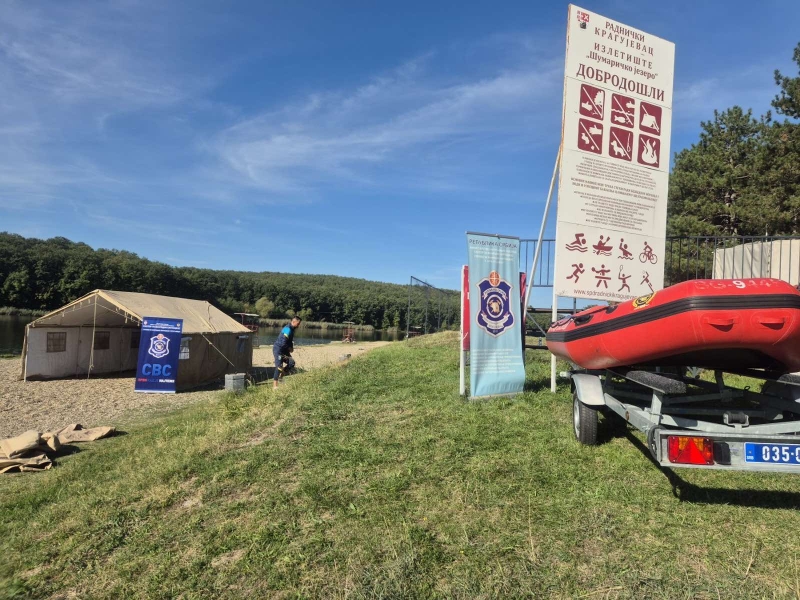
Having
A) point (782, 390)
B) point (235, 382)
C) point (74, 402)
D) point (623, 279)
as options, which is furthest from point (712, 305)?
point (74, 402)

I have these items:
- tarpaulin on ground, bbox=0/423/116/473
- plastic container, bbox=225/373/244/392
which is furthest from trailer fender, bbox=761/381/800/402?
plastic container, bbox=225/373/244/392

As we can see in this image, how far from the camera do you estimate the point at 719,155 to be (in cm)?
2172

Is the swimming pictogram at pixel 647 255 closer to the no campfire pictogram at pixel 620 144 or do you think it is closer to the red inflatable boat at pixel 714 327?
the no campfire pictogram at pixel 620 144

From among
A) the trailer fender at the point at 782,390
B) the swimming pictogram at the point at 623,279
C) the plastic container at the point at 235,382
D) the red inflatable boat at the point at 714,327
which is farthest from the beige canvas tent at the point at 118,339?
the trailer fender at the point at 782,390

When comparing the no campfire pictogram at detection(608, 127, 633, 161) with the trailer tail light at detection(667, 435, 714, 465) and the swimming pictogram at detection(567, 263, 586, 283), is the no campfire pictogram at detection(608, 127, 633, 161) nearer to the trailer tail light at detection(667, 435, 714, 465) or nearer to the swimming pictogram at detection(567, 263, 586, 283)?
the swimming pictogram at detection(567, 263, 586, 283)

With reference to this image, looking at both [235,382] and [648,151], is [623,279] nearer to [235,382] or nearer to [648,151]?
[648,151]

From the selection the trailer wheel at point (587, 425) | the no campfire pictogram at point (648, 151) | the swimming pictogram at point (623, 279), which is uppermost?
→ the no campfire pictogram at point (648, 151)

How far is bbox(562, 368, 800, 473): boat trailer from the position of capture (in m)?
3.00

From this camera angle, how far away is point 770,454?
9.82 ft

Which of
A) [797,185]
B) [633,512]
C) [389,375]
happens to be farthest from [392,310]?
[633,512]

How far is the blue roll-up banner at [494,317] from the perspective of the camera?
6.21 m

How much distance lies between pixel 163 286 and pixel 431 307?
282 ft

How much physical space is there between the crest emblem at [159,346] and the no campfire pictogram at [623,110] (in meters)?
12.6

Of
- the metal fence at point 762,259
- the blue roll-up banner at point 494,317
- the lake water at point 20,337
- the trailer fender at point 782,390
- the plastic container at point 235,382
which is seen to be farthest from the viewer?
the lake water at point 20,337
